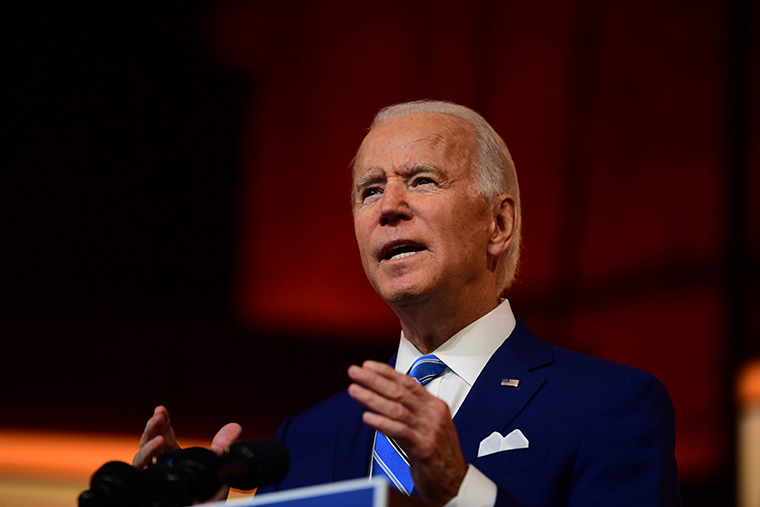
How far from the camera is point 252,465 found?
118 centimetres

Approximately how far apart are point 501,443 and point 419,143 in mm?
830

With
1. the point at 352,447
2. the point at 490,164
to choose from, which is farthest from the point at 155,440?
the point at 490,164

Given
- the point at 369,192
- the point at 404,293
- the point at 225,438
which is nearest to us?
the point at 225,438

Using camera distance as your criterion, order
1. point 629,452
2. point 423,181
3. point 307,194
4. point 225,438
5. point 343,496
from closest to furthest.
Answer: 1. point 343,496
2. point 629,452
3. point 225,438
4. point 423,181
5. point 307,194

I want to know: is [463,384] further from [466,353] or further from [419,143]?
[419,143]

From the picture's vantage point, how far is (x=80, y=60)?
340 cm

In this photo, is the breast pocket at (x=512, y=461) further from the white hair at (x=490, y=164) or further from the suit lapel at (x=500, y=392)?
the white hair at (x=490, y=164)

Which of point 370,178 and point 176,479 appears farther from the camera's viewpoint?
point 370,178

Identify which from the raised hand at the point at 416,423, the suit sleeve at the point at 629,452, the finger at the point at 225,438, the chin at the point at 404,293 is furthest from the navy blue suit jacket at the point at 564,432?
the finger at the point at 225,438

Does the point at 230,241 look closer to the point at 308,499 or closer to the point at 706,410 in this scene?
the point at 706,410

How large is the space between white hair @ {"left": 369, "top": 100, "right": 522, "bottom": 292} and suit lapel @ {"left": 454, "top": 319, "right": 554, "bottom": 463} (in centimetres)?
33

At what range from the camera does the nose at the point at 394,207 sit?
1.91 m

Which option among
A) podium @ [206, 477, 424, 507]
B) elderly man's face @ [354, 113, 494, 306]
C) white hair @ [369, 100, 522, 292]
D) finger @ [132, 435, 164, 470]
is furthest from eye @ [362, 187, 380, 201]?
podium @ [206, 477, 424, 507]

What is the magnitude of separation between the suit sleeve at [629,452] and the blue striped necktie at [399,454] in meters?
0.38
